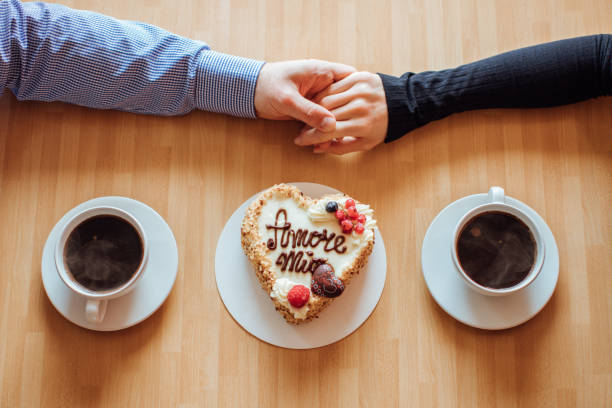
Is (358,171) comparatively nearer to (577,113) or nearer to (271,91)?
(271,91)

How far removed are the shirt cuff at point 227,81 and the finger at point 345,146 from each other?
0.18m

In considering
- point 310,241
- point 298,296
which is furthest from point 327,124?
point 298,296

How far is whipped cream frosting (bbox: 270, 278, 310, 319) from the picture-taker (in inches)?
36.3

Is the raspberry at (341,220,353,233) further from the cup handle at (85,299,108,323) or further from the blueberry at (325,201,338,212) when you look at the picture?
the cup handle at (85,299,108,323)

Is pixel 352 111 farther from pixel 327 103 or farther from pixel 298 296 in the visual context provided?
pixel 298 296

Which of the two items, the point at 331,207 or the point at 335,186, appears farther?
the point at 335,186

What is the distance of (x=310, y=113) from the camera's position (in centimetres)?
99

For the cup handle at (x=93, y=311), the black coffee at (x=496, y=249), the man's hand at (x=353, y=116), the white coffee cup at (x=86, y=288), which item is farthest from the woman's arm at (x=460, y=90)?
the cup handle at (x=93, y=311)

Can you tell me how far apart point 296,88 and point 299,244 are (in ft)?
1.09

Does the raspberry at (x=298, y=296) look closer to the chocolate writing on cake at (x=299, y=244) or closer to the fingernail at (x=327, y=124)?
the chocolate writing on cake at (x=299, y=244)

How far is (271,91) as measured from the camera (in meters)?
1.01

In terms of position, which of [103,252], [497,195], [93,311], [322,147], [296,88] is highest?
[296,88]

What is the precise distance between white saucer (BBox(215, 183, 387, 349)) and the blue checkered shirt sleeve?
10.4 inches

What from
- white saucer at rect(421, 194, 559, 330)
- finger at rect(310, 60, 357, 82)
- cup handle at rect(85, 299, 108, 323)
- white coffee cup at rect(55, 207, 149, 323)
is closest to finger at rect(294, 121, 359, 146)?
finger at rect(310, 60, 357, 82)
